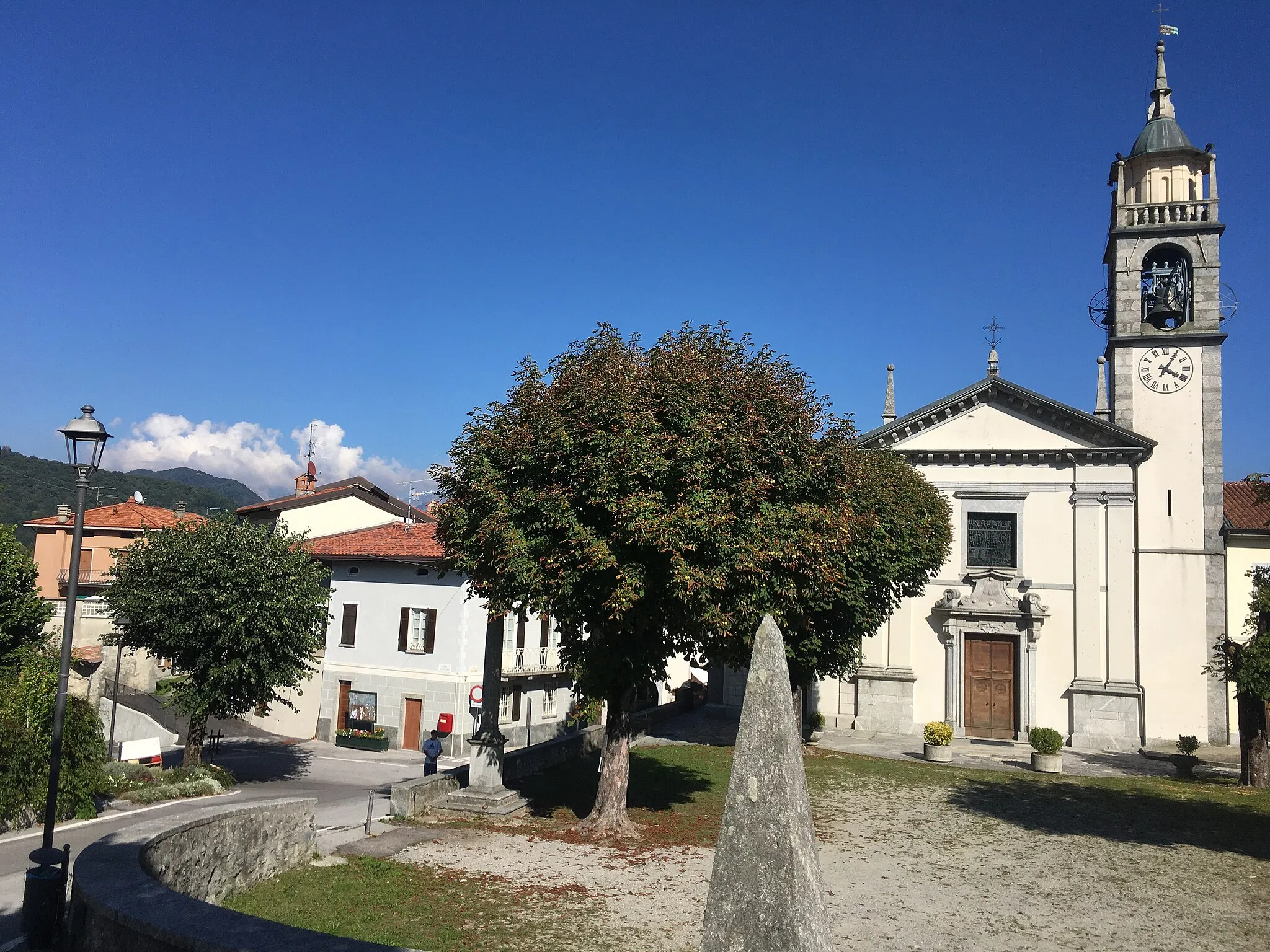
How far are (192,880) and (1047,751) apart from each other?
22.0 meters

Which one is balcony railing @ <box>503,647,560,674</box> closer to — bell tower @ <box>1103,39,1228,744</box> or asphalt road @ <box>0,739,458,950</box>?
asphalt road @ <box>0,739,458,950</box>

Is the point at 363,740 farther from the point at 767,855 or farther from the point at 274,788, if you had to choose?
the point at 767,855

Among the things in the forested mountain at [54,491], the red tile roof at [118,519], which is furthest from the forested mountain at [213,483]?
the red tile roof at [118,519]

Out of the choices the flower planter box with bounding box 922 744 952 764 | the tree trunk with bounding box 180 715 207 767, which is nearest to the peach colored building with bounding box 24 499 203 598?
the tree trunk with bounding box 180 715 207 767

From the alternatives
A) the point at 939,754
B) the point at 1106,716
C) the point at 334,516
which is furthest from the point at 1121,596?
the point at 334,516

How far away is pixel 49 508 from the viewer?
2625 inches

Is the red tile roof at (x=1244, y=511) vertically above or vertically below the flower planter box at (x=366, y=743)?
above

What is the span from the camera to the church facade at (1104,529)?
27891 mm

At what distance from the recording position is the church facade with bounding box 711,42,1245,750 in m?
27.9

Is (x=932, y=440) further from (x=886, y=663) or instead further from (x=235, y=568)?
(x=235, y=568)

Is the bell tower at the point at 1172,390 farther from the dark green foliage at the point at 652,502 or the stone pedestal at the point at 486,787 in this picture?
the stone pedestal at the point at 486,787

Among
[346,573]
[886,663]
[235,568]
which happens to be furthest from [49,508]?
[886,663]

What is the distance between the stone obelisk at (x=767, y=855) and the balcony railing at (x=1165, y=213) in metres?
31.3

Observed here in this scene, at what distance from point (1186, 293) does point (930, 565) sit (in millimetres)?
13657
